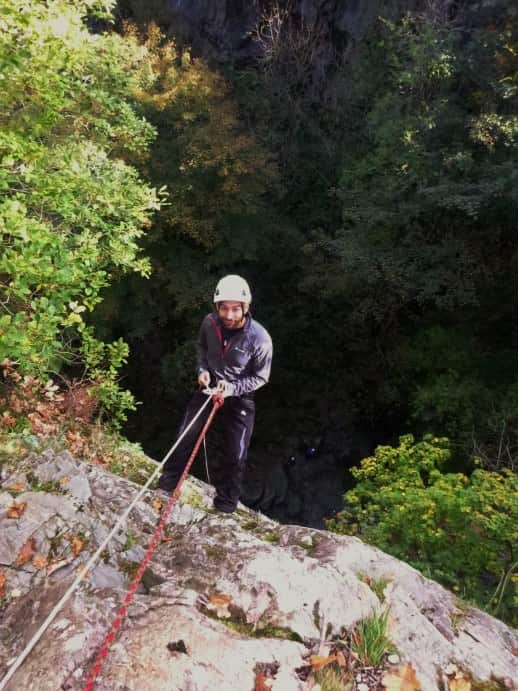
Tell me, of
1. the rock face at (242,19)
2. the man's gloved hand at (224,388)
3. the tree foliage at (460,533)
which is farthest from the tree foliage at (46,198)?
the rock face at (242,19)

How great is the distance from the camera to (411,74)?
10516 mm

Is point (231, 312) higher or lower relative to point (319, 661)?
higher

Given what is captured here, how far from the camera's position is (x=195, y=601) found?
2.31 m

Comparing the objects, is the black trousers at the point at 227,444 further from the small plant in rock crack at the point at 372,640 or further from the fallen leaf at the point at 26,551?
the small plant in rock crack at the point at 372,640

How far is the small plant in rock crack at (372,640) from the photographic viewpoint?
7.23 feet

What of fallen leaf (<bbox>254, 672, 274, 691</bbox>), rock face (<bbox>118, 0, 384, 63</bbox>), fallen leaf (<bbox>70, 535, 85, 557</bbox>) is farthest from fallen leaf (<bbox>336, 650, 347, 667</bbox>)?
rock face (<bbox>118, 0, 384, 63</bbox>)

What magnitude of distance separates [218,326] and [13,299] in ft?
8.97

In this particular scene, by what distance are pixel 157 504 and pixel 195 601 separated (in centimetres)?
153

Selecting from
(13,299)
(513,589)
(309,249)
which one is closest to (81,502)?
(13,299)

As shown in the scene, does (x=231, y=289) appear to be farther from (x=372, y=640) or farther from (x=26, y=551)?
(x=372, y=640)

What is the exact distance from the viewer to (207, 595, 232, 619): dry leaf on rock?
2.28 metres

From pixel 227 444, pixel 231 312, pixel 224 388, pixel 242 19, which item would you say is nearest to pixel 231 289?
pixel 231 312

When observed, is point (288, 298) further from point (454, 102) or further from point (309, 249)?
point (454, 102)

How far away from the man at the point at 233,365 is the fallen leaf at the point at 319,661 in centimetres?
177
